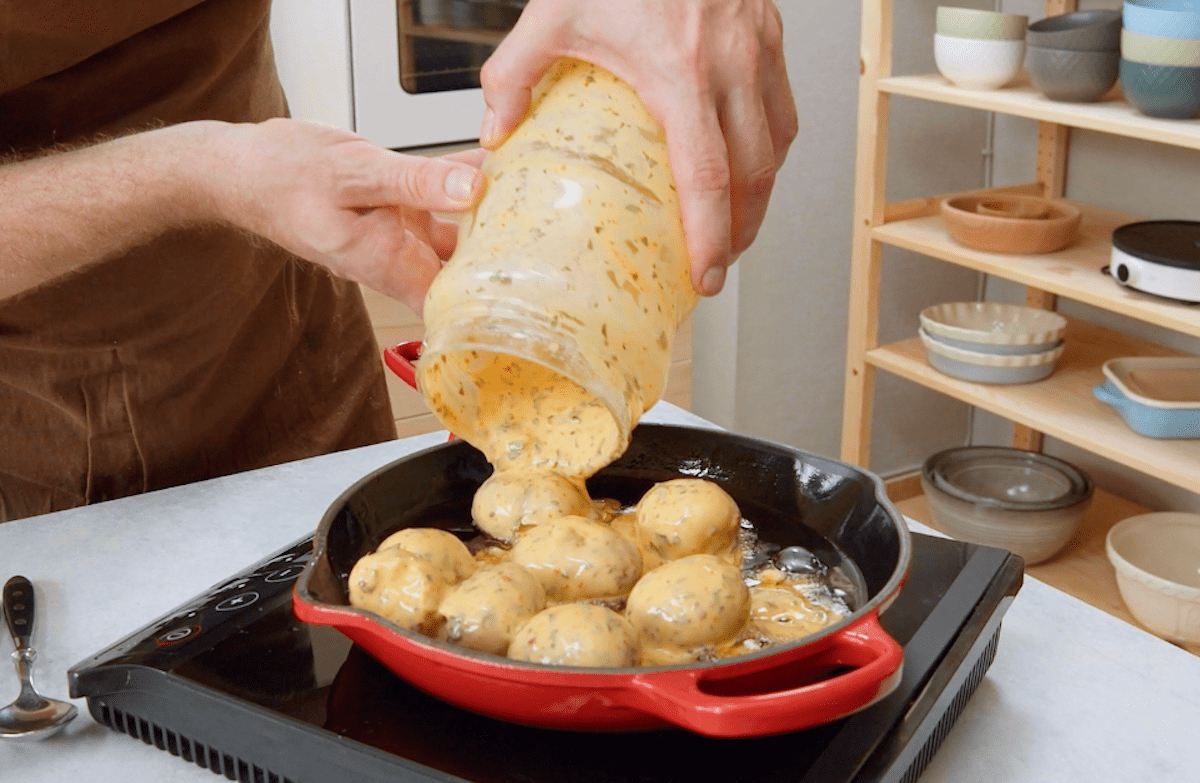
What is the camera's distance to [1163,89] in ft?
5.86

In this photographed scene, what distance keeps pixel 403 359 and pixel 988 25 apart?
147 cm

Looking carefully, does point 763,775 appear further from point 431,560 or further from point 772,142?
point 772,142

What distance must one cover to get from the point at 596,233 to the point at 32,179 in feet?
1.96

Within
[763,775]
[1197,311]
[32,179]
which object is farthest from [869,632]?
[1197,311]

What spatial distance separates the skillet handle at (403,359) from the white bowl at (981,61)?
1.41 metres

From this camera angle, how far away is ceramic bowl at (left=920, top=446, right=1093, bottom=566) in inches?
83.3

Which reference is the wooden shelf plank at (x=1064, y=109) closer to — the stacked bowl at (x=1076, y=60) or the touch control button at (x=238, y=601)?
the stacked bowl at (x=1076, y=60)

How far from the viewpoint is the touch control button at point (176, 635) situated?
755 mm

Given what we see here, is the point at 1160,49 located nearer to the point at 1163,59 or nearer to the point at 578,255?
the point at 1163,59

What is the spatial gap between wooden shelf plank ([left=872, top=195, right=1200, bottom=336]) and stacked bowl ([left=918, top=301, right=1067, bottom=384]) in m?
0.11

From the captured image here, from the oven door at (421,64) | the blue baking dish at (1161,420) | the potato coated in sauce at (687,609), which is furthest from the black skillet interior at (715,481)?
the blue baking dish at (1161,420)

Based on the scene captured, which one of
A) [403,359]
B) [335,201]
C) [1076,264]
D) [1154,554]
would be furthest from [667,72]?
[1154,554]

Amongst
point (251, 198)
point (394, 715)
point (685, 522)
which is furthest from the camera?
point (251, 198)

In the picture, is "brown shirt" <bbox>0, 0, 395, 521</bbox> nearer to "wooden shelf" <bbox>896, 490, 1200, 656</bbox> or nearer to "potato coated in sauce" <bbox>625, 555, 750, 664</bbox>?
"potato coated in sauce" <bbox>625, 555, 750, 664</bbox>
